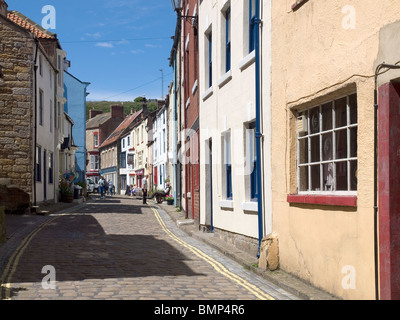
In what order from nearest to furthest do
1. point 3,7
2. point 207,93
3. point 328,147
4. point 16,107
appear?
point 328,147
point 207,93
point 16,107
point 3,7

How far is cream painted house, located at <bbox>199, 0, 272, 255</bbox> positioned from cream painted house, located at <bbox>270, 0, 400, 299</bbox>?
1.02 meters

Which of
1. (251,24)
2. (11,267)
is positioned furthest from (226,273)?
(251,24)

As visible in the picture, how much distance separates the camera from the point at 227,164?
45.2 feet

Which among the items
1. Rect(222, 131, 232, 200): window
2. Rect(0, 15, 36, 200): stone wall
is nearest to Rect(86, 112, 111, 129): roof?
Rect(0, 15, 36, 200): stone wall

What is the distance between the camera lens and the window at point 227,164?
1367 centimetres

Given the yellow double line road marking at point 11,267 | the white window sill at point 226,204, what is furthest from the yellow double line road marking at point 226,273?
the yellow double line road marking at point 11,267

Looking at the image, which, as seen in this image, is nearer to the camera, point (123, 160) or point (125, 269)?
point (125, 269)

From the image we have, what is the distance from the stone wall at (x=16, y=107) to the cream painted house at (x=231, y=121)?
867cm

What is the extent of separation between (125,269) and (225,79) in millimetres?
5464

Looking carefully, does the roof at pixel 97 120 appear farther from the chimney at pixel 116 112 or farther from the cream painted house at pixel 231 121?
the cream painted house at pixel 231 121

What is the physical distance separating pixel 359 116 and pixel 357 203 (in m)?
0.97

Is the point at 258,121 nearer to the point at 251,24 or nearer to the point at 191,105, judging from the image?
the point at 251,24

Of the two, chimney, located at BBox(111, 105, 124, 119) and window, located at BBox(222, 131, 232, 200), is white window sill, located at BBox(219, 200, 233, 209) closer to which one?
window, located at BBox(222, 131, 232, 200)
